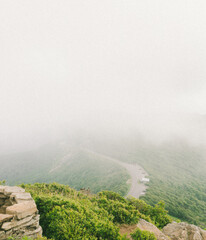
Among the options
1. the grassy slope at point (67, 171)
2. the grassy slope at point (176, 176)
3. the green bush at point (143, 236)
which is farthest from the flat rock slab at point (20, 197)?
the grassy slope at point (67, 171)

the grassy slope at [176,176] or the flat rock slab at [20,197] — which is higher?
the flat rock slab at [20,197]

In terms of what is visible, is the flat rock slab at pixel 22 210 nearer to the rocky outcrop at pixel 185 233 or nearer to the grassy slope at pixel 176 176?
the rocky outcrop at pixel 185 233

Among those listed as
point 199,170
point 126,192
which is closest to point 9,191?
point 126,192

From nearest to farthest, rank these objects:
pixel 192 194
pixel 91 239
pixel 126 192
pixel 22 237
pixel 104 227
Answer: pixel 22 237 → pixel 91 239 → pixel 104 227 → pixel 126 192 → pixel 192 194

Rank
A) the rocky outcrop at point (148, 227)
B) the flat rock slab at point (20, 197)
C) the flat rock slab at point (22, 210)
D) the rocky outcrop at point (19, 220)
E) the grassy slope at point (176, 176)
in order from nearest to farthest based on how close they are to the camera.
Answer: the rocky outcrop at point (19, 220), the flat rock slab at point (22, 210), the flat rock slab at point (20, 197), the rocky outcrop at point (148, 227), the grassy slope at point (176, 176)

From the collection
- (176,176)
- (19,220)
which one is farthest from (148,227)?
(176,176)

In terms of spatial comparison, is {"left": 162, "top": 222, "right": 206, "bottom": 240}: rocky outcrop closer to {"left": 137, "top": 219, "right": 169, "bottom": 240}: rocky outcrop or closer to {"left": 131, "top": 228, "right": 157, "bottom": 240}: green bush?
{"left": 137, "top": 219, "right": 169, "bottom": 240}: rocky outcrop

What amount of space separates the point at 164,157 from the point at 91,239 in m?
175

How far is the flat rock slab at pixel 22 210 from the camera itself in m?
9.02

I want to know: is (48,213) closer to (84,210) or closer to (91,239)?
(84,210)

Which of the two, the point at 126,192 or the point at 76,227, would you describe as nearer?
the point at 76,227

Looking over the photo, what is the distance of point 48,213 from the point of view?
12297 millimetres

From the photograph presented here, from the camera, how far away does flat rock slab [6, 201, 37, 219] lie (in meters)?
9.02

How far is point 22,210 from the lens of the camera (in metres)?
9.23
